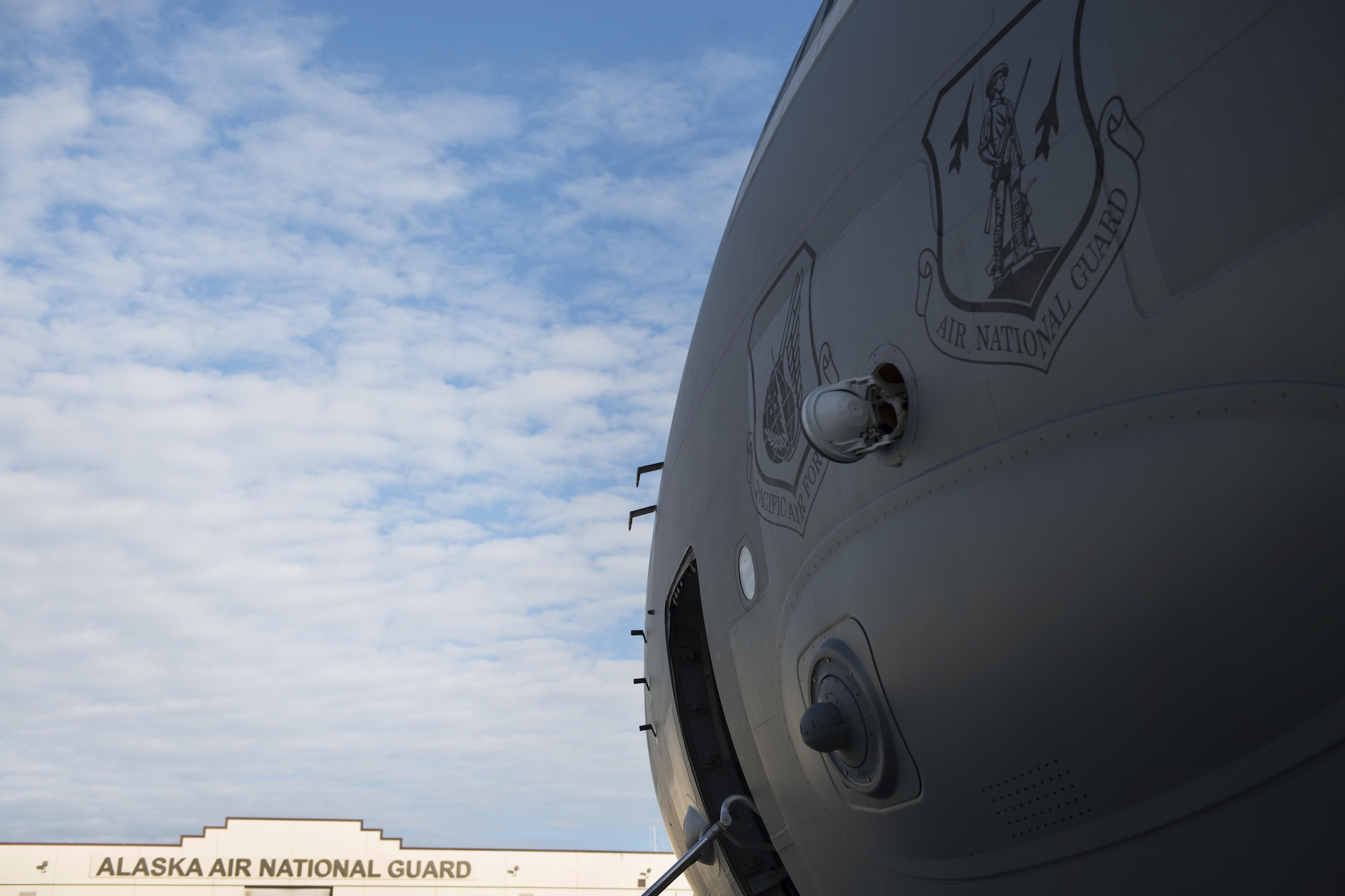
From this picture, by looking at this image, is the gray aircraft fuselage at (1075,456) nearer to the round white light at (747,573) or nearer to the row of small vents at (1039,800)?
the row of small vents at (1039,800)

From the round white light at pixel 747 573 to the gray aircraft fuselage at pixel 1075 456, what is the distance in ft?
1.33

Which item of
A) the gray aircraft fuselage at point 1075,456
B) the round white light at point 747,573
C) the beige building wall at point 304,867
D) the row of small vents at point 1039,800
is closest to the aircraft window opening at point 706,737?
the round white light at point 747,573

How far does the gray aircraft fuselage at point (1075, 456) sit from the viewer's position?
301cm

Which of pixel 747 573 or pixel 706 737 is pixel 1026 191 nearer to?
pixel 747 573

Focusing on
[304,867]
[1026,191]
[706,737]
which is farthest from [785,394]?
[304,867]

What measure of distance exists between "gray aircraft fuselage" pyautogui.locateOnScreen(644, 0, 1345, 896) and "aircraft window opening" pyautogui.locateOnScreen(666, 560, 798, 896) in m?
3.00

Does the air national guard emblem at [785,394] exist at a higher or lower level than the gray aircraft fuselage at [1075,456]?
higher

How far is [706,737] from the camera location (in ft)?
30.1

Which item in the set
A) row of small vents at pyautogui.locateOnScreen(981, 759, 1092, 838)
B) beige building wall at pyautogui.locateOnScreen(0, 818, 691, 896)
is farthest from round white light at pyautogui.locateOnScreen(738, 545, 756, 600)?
beige building wall at pyautogui.locateOnScreen(0, 818, 691, 896)

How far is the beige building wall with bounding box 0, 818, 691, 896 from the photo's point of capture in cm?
3662

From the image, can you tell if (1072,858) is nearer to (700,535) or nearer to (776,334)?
(776,334)

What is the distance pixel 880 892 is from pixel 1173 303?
11.5 feet

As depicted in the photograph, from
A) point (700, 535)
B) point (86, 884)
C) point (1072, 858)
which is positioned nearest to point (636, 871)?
point (86, 884)

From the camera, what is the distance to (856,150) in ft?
17.0
